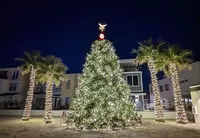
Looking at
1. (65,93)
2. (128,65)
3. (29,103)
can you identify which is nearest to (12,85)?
(65,93)

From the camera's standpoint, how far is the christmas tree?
36.5ft

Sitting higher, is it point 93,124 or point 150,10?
point 150,10

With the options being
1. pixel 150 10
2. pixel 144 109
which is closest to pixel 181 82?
pixel 144 109

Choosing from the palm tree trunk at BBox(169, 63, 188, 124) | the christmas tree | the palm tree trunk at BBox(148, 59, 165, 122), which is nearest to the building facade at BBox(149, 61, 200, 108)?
the palm tree trunk at BBox(148, 59, 165, 122)

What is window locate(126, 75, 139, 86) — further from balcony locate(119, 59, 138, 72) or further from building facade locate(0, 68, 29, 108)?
building facade locate(0, 68, 29, 108)

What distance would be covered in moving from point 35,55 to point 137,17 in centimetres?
3585

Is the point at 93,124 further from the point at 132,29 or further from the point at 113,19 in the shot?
the point at 132,29

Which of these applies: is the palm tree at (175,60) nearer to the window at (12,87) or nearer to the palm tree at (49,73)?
the palm tree at (49,73)

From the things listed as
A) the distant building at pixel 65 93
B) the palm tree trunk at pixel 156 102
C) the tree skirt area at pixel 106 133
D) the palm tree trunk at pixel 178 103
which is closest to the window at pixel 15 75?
the distant building at pixel 65 93

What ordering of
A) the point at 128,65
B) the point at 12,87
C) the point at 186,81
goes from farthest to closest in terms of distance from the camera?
the point at 12,87 < the point at 186,81 < the point at 128,65

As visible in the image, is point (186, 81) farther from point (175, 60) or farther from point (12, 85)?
point (12, 85)

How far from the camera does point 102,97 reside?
11406mm

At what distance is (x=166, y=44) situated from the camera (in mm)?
17203

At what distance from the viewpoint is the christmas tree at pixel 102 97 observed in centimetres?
1112
